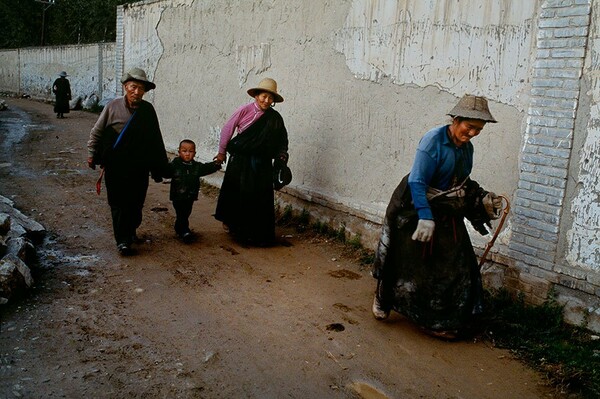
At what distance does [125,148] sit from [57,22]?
29.0 metres

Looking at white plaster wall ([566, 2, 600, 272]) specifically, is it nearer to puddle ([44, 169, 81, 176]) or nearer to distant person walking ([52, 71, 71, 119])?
puddle ([44, 169, 81, 176])

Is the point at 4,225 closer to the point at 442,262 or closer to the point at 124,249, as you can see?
the point at 124,249

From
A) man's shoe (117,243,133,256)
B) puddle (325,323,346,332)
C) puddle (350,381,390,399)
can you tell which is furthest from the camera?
man's shoe (117,243,133,256)

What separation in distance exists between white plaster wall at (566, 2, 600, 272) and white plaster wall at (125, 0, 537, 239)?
518mm

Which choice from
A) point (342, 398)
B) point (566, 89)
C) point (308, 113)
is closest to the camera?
point (342, 398)

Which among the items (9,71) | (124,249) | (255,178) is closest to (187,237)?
(124,249)

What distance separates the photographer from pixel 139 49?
1190 centimetres

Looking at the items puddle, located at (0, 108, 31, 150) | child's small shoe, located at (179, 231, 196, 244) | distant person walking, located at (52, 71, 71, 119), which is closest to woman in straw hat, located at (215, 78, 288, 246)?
child's small shoe, located at (179, 231, 196, 244)

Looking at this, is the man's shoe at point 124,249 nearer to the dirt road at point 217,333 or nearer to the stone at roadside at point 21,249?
the dirt road at point 217,333

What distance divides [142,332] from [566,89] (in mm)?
3455

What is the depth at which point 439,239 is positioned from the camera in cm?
411

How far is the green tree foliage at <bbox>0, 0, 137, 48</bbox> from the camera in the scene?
27.1 m

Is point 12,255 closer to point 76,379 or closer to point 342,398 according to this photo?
point 76,379

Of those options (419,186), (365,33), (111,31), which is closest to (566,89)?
(419,186)
